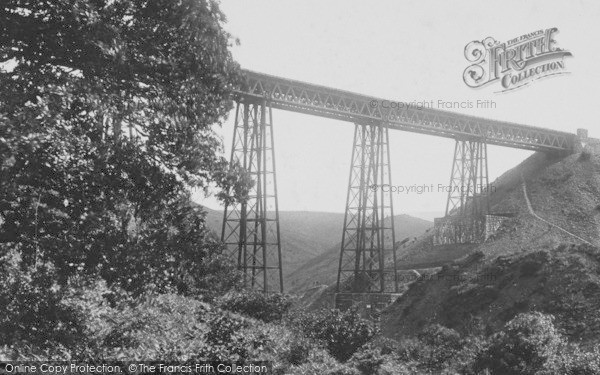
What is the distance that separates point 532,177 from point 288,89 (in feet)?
104

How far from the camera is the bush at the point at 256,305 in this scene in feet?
61.7

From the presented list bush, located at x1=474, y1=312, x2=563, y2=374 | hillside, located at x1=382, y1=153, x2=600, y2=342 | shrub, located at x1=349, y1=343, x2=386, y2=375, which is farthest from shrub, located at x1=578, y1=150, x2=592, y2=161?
shrub, located at x1=349, y1=343, x2=386, y2=375

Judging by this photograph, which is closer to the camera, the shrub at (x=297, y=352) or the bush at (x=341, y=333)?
the shrub at (x=297, y=352)

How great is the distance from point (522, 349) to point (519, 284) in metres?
11.1

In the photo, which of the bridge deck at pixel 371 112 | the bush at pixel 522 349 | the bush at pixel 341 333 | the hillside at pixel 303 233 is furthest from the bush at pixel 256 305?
the hillside at pixel 303 233

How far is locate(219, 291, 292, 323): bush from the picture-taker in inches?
740

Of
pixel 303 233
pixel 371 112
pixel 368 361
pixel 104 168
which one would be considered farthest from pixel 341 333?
pixel 303 233

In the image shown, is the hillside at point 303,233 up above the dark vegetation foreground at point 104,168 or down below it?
below

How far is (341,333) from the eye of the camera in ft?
56.1

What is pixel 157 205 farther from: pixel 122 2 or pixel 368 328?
pixel 368 328

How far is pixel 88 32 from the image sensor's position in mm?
6750

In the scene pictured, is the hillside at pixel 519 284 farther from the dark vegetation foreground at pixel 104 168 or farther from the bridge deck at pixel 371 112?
the dark vegetation foreground at pixel 104 168

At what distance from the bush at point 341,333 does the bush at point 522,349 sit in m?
4.35

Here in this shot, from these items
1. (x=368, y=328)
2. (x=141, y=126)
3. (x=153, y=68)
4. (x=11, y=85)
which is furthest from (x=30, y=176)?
(x=368, y=328)
